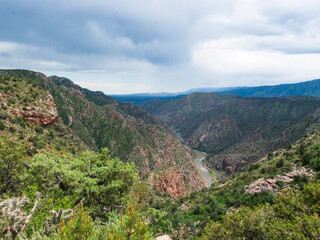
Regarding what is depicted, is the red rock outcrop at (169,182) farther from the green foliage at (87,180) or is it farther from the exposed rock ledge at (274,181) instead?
the green foliage at (87,180)

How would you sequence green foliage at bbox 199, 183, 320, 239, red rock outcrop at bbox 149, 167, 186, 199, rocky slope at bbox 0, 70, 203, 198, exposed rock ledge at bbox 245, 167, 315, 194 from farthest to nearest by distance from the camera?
rocky slope at bbox 0, 70, 203, 198 < red rock outcrop at bbox 149, 167, 186, 199 < exposed rock ledge at bbox 245, 167, 315, 194 < green foliage at bbox 199, 183, 320, 239

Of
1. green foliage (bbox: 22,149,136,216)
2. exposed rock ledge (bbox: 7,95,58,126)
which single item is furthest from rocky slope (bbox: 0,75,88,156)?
green foliage (bbox: 22,149,136,216)

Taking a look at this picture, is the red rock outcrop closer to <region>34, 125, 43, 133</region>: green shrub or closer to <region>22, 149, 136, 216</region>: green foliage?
<region>34, 125, 43, 133</region>: green shrub

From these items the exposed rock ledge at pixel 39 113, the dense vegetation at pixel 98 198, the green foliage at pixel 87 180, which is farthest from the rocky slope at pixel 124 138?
the green foliage at pixel 87 180

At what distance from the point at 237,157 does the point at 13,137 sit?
11628 cm

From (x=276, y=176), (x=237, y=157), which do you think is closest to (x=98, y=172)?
Result: (x=276, y=176)

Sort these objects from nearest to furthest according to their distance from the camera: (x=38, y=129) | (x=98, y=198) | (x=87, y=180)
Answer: (x=87, y=180)
(x=98, y=198)
(x=38, y=129)

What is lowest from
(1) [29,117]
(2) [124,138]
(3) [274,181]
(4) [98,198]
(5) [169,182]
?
(5) [169,182]

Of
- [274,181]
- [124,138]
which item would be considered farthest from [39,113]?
[124,138]

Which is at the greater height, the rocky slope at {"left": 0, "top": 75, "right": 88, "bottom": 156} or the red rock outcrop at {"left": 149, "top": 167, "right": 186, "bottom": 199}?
the rocky slope at {"left": 0, "top": 75, "right": 88, "bottom": 156}

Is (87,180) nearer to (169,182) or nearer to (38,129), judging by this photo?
(38,129)

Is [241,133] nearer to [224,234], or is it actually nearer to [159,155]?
[159,155]

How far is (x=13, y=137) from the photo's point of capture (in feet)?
87.5

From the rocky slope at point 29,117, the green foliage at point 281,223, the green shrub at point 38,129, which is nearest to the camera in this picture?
the green foliage at point 281,223
